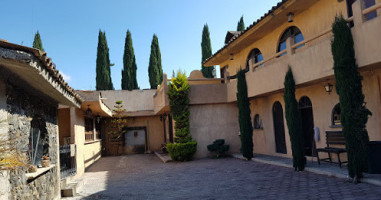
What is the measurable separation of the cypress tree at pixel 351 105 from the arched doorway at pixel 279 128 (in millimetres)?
5433

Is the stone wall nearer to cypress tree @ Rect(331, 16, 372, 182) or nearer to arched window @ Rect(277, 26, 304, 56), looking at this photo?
cypress tree @ Rect(331, 16, 372, 182)

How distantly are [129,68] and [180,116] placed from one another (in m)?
18.0

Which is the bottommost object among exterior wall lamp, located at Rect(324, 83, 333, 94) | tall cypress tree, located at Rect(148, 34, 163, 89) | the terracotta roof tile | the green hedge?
the green hedge

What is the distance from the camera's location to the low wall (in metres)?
14.7

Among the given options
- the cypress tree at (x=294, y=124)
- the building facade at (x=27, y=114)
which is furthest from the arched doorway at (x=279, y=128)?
the building facade at (x=27, y=114)

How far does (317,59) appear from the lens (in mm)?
8445

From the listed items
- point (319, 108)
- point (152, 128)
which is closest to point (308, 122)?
point (319, 108)

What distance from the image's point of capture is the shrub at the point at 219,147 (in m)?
14.2

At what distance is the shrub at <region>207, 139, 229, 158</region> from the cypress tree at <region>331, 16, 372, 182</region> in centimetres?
744

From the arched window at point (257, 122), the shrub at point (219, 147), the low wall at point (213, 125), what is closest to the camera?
the shrub at point (219, 147)

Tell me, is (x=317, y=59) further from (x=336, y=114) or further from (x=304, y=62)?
(x=336, y=114)

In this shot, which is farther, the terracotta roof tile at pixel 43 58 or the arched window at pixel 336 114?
the arched window at pixel 336 114

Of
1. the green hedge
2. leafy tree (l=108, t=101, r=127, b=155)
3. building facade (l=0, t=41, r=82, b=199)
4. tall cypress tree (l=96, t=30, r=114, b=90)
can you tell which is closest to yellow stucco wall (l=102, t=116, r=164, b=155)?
leafy tree (l=108, t=101, r=127, b=155)

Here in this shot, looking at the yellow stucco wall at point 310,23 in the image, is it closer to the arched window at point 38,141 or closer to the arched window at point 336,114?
the arched window at point 336,114
